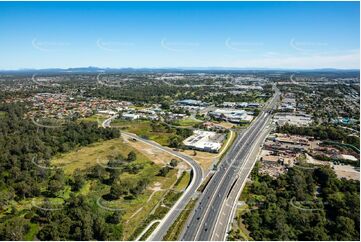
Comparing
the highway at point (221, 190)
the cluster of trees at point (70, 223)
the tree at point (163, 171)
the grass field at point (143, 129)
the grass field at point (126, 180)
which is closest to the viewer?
the cluster of trees at point (70, 223)

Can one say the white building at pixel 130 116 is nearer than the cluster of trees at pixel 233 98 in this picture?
Yes

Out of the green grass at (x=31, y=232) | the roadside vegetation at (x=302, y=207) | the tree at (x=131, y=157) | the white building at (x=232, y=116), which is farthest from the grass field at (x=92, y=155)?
the white building at (x=232, y=116)

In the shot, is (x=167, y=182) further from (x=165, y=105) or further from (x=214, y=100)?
(x=214, y=100)

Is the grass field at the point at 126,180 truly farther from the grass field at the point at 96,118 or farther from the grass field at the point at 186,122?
the grass field at the point at 96,118

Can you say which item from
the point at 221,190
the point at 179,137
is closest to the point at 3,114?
the point at 179,137

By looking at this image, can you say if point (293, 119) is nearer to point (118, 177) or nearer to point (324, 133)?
point (324, 133)

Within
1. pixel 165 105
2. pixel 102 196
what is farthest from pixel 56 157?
pixel 165 105

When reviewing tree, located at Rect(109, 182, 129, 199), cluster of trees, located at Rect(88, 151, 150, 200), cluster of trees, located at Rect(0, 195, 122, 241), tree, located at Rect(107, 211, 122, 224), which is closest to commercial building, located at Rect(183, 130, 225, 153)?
cluster of trees, located at Rect(88, 151, 150, 200)

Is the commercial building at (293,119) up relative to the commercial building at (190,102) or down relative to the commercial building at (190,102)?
down
